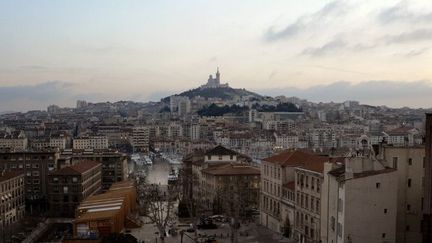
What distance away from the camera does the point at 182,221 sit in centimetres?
4747

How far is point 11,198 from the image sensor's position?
52.0m

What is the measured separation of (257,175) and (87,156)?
2866cm

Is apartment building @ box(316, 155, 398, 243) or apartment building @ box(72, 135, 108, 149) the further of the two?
apartment building @ box(72, 135, 108, 149)

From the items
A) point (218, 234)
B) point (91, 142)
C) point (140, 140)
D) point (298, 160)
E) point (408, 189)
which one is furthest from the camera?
point (140, 140)

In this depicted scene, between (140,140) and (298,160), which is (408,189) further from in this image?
(140,140)

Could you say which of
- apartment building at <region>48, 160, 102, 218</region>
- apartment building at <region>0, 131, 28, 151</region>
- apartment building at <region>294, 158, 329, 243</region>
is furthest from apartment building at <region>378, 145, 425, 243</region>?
apartment building at <region>0, 131, 28, 151</region>

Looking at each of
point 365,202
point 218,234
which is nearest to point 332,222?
point 365,202

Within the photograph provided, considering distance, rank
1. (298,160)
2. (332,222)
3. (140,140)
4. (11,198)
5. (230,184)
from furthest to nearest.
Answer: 1. (140,140)
2. (11,198)
3. (230,184)
4. (298,160)
5. (332,222)

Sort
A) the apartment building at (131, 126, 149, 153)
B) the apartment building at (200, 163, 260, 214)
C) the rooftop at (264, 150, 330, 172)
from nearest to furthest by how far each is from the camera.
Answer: the rooftop at (264, 150, 330, 172) → the apartment building at (200, 163, 260, 214) → the apartment building at (131, 126, 149, 153)

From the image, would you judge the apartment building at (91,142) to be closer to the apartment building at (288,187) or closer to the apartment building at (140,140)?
the apartment building at (140,140)

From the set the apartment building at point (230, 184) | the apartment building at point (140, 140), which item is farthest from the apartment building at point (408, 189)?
the apartment building at point (140, 140)

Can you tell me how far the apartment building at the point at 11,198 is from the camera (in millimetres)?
49312

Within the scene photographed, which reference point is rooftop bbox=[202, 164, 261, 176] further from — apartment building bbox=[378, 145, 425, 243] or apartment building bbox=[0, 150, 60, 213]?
apartment building bbox=[378, 145, 425, 243]

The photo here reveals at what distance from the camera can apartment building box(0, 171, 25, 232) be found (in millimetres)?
49312
